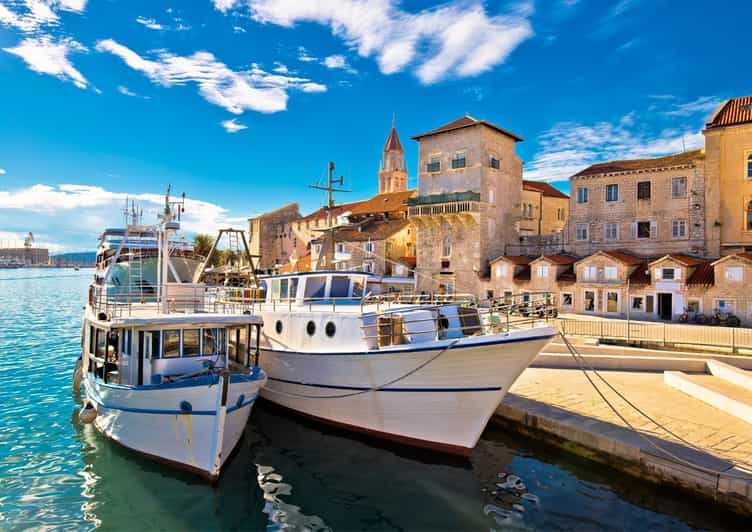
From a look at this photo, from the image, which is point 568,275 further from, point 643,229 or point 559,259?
point 643,229

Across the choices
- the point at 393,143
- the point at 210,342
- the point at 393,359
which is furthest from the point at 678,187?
the point at 393,143

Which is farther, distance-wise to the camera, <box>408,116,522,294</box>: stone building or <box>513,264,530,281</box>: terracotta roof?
<box>408,116,522,294</box>: stone building

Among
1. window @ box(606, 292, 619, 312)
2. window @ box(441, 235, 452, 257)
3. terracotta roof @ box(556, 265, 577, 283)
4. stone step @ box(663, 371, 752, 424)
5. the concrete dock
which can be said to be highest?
window @ box(441, 235, 452, 257)

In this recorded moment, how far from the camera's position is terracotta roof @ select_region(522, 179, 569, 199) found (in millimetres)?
47219

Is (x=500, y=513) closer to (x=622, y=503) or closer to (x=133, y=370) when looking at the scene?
(x=622, y=503)

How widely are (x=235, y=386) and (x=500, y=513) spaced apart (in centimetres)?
665

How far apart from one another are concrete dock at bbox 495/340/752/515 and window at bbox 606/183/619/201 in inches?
814

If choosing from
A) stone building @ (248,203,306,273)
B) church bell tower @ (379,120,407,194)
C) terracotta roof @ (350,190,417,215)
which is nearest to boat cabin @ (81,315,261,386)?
terracotta roof @ (350,190,417,215)

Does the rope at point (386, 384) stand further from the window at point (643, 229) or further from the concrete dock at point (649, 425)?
the window at point (643, 229)

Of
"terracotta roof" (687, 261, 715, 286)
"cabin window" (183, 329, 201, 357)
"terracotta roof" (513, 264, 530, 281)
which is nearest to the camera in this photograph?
"cabin window" (183, 329, 201, 357)

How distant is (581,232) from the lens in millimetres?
38031

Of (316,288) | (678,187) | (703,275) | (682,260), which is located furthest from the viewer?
(678,187)

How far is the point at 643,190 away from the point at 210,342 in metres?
32.7

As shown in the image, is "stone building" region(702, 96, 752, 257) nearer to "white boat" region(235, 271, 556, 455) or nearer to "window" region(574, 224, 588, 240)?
"window" region(574, 224, 588, 240)
